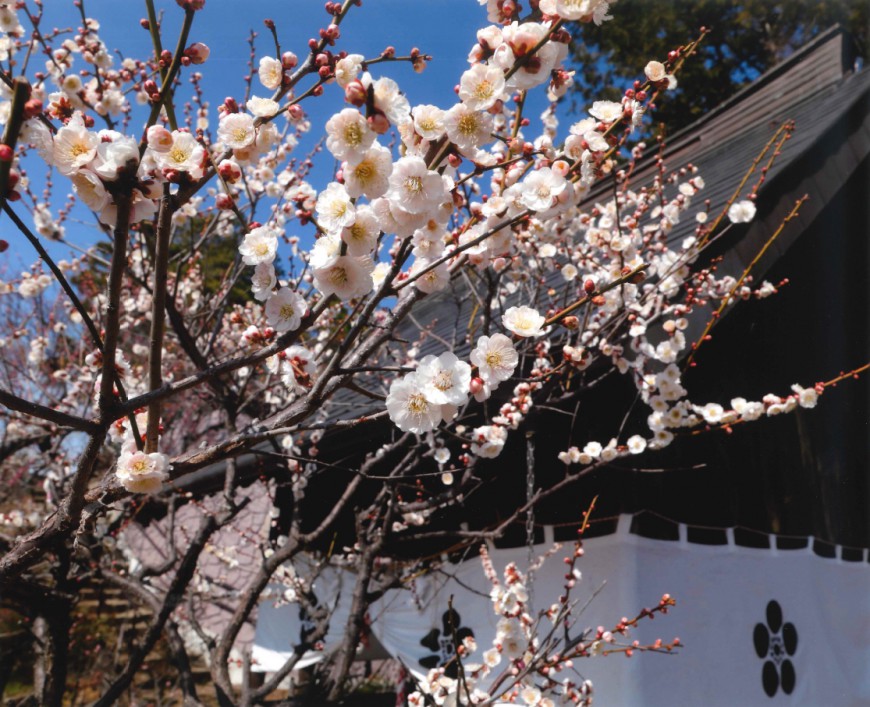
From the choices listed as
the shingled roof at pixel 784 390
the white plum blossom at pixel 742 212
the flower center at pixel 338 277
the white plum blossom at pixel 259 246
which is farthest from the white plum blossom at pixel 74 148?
the white plum blossom at pixel 742 212

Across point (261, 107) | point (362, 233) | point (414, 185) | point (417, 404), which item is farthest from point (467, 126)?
point (417, 404)

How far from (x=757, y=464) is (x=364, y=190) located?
11.4 ft

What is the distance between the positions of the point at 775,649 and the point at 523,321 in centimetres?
305

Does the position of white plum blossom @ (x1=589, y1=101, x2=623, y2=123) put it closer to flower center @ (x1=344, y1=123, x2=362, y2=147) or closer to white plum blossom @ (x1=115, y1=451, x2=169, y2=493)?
flower center @ (x1=344, y1=123, x2=362, y2=147)

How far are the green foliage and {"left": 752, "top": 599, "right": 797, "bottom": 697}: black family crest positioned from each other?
11220 mm

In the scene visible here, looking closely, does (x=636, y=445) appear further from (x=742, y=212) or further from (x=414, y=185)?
(x=414, y=185)

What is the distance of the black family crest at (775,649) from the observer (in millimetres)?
3416

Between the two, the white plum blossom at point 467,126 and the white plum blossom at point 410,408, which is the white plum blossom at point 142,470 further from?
the white plum blossom at point 467,126

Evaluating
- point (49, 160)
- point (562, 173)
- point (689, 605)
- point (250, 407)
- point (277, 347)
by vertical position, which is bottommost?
point (689, 605)

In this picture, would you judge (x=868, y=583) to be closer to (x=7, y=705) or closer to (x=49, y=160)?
(x=49, y=160)

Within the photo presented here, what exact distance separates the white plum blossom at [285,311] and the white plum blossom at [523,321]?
551 mm

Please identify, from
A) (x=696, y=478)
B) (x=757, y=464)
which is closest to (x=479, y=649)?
(x=696, y=478)

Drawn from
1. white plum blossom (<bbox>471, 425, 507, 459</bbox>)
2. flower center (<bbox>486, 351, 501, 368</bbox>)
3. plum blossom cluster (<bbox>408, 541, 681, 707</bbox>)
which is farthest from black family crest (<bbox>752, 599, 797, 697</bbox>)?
flower center (<bbox>486, 351, 501, 368</bbox>)

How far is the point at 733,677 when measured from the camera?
3.24 meters
